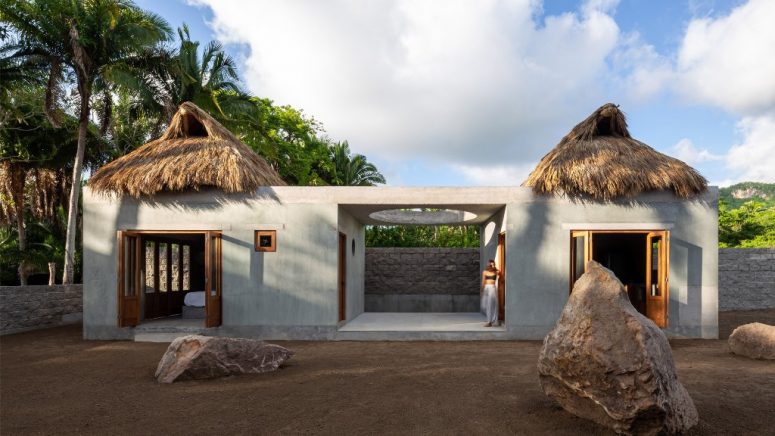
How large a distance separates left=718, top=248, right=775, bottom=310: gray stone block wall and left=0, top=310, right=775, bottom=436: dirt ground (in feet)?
20.1

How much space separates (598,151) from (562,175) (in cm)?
85

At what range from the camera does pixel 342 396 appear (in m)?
4.61

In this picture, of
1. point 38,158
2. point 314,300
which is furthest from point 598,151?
point 38,158

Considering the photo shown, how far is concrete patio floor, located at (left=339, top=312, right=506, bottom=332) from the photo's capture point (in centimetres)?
834

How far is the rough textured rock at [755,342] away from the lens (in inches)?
238

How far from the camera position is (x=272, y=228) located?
321 inches

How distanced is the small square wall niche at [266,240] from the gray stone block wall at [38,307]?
A: 4588 millimetres

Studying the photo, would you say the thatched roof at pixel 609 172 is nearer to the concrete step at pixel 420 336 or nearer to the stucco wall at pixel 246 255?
the concrete step at pixel 420 336

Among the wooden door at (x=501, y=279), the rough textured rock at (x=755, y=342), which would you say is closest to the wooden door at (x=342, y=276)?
the wooden door at (x=501, y=279)

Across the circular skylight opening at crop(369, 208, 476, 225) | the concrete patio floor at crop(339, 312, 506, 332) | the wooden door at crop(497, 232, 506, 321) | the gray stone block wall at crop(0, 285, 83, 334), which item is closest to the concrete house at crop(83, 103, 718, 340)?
the concrete patio floor at crop(339, 312, 506, 332)

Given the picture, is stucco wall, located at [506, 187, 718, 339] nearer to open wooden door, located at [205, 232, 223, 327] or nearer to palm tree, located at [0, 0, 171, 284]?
open wooden door, located at [205, 232, 223, 327]

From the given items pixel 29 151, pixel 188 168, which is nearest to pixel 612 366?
pixel 188 168

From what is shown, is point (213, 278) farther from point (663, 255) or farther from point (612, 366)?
point (663, 255)

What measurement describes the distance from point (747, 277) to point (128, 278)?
13.3 m
